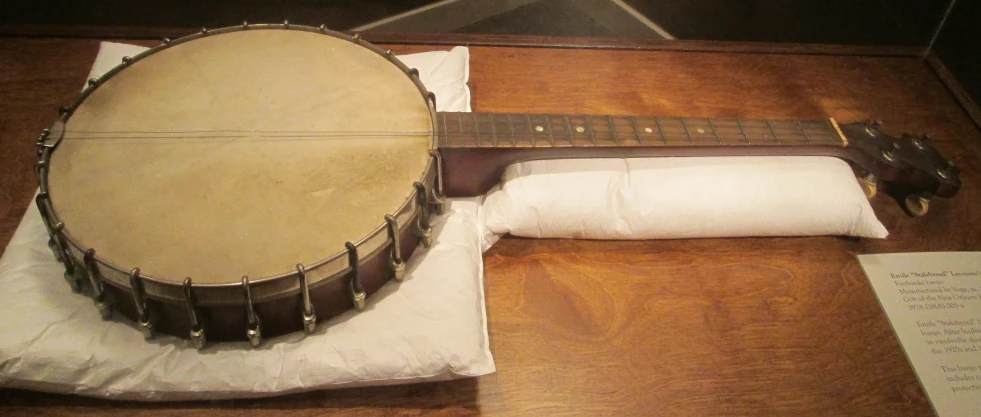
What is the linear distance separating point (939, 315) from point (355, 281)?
3.35ft

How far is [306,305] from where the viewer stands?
0.96 m

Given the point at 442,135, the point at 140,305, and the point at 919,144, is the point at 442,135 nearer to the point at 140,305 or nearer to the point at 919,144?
the point at 140,305

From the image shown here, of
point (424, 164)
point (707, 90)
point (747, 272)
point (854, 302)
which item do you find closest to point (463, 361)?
point (424, 164)

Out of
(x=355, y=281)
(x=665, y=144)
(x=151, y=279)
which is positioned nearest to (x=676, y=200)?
(x=665, y=144)

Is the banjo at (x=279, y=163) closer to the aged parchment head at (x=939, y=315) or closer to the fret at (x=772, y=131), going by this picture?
the fret at (x=772, y=131)

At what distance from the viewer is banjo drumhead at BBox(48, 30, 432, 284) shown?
36.8 inches

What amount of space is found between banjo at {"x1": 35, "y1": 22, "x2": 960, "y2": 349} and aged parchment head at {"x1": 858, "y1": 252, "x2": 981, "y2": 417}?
0.45 feet

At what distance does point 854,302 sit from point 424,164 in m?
0.82

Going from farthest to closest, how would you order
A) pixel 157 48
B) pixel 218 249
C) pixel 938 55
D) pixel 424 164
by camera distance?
pixel 938 55, pixel 157 48, pixel 424 164, pixel 218 249

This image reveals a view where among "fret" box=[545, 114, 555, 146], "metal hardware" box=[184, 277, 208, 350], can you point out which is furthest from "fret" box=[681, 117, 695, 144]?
Result: "metal hardware" box=[184, 277, 208, 350]

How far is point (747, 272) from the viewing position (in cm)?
126

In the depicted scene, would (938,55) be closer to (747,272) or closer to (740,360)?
(747,272)

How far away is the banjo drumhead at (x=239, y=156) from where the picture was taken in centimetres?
94

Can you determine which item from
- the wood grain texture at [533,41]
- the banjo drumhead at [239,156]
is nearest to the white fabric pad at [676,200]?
the banjo drumhead at [239,156]
